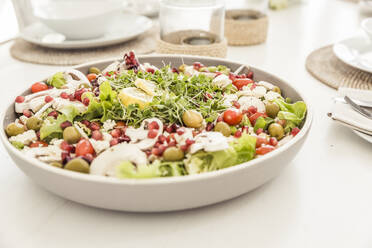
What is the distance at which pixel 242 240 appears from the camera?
0.89 metres

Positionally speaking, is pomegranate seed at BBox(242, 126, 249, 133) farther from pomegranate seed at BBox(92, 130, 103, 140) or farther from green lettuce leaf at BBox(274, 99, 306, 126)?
pomegranate seed at BBox(92, 130, 103, 140)

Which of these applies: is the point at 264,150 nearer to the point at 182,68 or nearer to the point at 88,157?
the point at 88,157

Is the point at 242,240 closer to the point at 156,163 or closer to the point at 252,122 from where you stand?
the point at 156,163

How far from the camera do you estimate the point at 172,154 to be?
3.09 feet

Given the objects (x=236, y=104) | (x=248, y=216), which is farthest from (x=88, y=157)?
(x=236, y=104)

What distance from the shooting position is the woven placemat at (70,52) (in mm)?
2003

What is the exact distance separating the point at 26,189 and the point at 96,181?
341 millimetres

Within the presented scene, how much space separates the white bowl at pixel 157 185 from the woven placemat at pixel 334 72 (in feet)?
3.04

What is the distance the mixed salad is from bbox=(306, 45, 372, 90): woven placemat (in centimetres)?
55

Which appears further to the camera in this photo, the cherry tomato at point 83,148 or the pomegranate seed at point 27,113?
the pomegranate seed at point 27,113

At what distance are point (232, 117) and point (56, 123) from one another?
50 cm

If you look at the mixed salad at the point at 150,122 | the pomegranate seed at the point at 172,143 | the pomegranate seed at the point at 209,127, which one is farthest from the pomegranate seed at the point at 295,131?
the pomegranate seed at the point at 172,143

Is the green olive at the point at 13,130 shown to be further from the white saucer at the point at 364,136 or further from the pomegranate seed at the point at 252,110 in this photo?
the white saucer at the point at 364,136

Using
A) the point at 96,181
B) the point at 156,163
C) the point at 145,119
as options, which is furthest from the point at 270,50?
the point at 96,181
